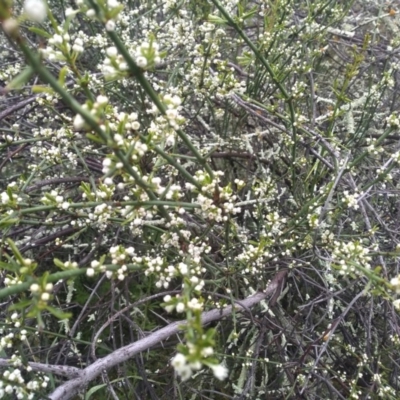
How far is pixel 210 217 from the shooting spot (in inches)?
52.2

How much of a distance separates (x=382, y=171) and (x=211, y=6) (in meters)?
1.30

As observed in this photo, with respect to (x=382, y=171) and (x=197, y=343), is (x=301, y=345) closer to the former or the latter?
(x=382, y=171)

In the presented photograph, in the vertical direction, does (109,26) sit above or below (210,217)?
above

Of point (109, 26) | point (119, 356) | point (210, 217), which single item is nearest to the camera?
point (109, 26)

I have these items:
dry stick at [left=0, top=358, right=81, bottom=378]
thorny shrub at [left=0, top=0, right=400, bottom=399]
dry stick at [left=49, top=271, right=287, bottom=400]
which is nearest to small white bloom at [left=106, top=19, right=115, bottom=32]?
thorny shrub at [left=0, top=0, right=400, bottom=399]

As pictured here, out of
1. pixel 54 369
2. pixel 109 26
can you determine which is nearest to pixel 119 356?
pixel 54 369

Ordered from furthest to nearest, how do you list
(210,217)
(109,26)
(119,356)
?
(119,356) < (210,217) < (109,26)

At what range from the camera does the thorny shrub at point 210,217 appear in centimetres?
128

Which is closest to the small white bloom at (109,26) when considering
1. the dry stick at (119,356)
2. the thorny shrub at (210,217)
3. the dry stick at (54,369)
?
the thorny shrub at (210,217)

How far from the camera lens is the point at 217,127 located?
269cm

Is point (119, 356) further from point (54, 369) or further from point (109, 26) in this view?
point (109, 26)

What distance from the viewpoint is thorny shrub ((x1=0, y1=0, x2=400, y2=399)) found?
4.20ft

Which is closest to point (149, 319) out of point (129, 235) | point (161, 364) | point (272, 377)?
point (161, 364)

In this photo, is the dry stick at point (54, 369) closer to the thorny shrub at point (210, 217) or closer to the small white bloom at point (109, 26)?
the thorny shrub at point (210, 217)
